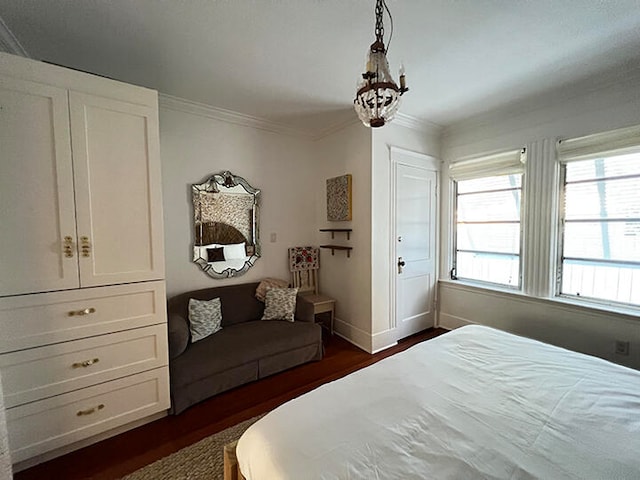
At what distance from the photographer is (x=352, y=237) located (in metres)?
3.16

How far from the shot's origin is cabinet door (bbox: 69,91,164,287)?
1620mm

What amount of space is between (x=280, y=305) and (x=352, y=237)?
1.15m

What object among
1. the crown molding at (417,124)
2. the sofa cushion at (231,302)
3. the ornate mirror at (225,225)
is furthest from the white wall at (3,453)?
the crown molding at (417,124)

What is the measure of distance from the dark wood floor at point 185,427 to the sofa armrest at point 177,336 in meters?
0.46

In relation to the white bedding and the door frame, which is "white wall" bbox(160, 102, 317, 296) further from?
the white bedding

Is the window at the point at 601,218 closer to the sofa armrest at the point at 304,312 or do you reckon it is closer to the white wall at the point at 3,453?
the sofa armrest at the point at 304,312

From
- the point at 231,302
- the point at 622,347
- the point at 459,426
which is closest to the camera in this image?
the point at 459,426

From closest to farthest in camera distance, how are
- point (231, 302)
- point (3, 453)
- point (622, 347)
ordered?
point (3, 453)
point (622, 347)
point (231, 302)

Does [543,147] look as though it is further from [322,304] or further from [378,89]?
[322,304]

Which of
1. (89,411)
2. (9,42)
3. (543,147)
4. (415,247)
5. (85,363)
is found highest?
(9,42)

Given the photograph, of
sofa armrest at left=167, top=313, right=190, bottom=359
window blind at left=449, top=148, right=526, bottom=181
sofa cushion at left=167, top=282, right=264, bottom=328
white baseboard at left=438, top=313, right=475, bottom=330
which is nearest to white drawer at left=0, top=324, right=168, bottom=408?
sofa armrest at left=167, top=313, right=190, bottom=359

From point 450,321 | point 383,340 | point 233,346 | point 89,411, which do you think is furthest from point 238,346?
point 450,321

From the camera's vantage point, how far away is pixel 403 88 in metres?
1.27

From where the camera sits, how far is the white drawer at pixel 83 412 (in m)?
1.50
